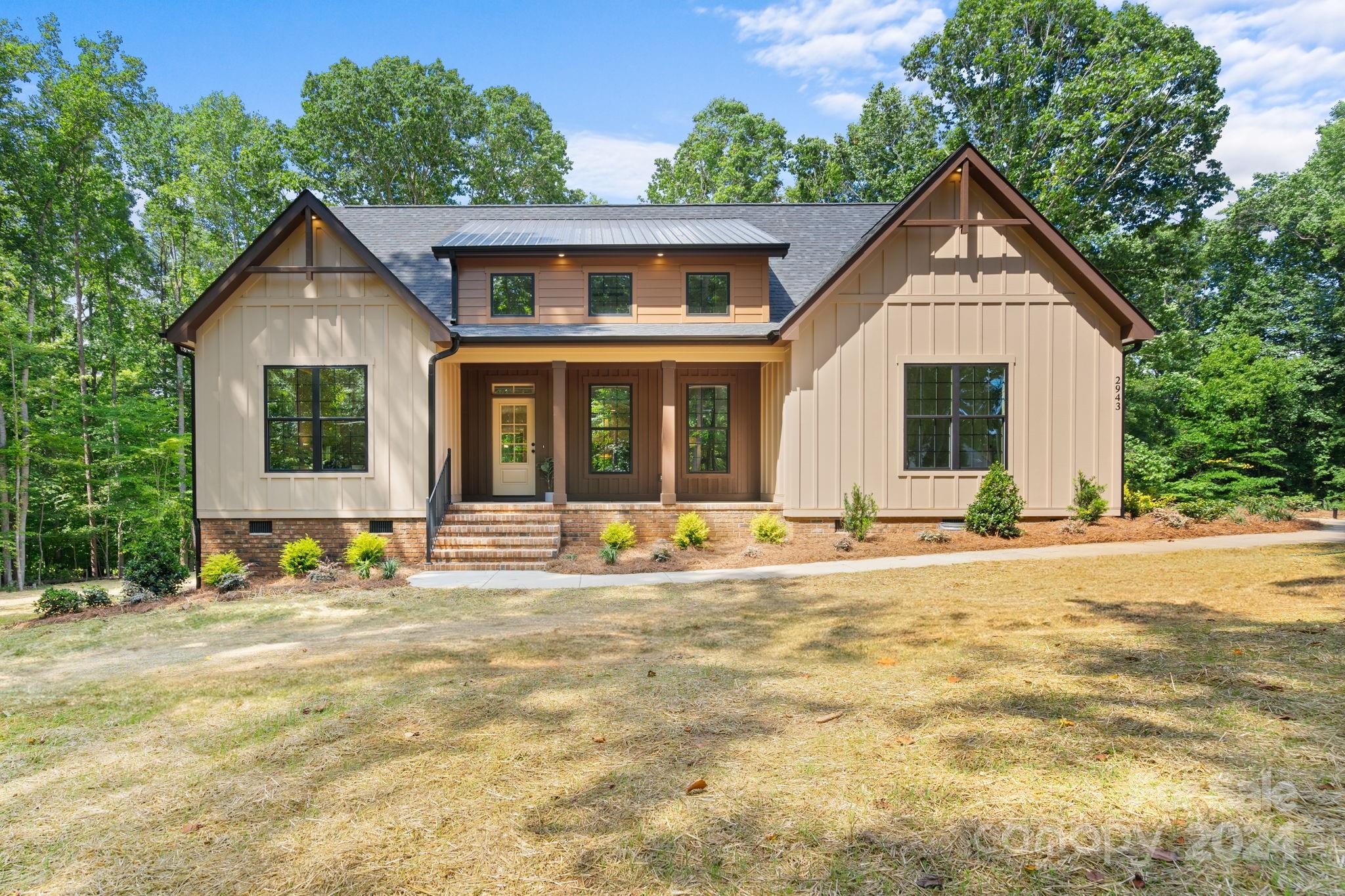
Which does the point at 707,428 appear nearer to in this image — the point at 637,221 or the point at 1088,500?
the point at 637,221

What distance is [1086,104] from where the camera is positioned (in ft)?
70.0

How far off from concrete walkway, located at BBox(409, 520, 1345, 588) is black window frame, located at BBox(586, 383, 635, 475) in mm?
4330

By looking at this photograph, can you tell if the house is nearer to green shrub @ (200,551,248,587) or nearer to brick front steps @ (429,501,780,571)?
brick front steps @ (429,501,780,571)

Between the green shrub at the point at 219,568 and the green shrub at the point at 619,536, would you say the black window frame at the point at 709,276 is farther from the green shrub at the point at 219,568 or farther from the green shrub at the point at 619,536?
the green shrub at the point at 219,568

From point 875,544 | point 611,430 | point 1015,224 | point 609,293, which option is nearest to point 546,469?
point 611,430

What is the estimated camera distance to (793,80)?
20.8 meters

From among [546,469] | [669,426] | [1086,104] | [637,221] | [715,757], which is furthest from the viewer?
[1086,104]

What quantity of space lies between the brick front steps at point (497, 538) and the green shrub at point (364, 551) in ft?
2.78

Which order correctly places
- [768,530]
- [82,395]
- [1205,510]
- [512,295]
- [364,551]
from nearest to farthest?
[364,551] → [768,530] → [1205,510] → [512,295] → [82,395]

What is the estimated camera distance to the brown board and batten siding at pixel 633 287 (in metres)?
13.3

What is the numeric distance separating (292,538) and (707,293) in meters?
8.80

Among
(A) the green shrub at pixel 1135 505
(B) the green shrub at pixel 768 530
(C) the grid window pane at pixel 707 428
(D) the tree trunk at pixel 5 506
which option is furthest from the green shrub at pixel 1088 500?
(D) the tree trunk at pixel 5 506

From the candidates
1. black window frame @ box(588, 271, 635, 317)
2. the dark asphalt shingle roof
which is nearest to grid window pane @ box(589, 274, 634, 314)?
black window frame @ box(588, 271, 635, 317)

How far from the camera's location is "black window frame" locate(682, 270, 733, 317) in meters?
13.4
